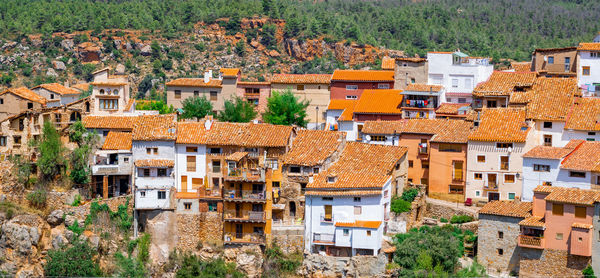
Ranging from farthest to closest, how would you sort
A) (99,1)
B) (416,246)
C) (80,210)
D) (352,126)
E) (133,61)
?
(99,1) → (133,61) → (352,126) → (80,210) → (416,246)

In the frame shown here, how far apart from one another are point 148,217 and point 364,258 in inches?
619

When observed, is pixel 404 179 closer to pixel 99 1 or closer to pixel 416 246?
pixel 416 246

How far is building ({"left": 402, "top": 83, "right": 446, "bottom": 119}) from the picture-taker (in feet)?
247

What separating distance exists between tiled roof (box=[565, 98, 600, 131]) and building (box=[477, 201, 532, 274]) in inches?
360

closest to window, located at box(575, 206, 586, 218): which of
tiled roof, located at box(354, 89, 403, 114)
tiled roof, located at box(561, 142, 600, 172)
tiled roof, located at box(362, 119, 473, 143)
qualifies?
tiled roof, located at box(561, 142, 600, 172)

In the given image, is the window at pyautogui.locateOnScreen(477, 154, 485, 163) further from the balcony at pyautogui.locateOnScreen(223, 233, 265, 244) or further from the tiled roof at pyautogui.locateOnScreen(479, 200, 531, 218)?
the balcony at pyautogui.locateOnScreen(223, 233, 265, 244)

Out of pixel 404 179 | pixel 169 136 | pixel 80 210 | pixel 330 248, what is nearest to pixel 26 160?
pixel 80 210

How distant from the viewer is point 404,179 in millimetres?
68875

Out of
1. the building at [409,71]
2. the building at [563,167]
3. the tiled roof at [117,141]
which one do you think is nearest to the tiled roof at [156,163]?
the tiled roof at [117,141]

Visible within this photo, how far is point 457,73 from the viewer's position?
78000mm

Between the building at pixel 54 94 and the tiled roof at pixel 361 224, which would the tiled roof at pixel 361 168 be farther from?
the building at pixel 54 94

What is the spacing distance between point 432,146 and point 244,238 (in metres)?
15.0

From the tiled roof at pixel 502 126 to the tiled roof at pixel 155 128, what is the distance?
2115 centimetres

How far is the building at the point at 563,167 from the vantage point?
60.8 m
